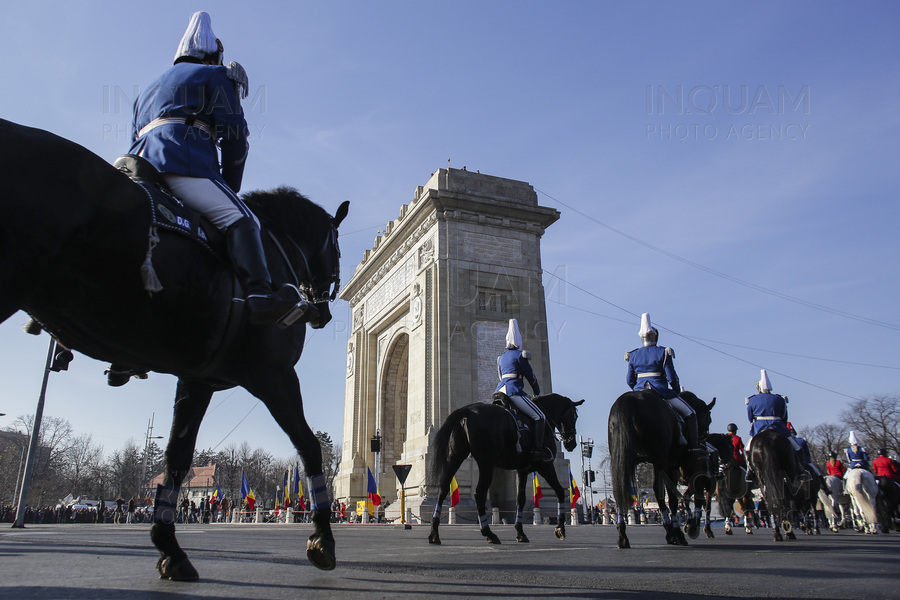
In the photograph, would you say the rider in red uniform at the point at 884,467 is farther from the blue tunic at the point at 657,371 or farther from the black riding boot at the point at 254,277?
the black riding boot at the point at 254,277

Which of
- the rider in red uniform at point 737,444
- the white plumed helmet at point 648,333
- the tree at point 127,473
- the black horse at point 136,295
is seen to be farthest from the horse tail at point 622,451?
the tree at point 127,473

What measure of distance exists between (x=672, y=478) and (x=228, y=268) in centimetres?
708

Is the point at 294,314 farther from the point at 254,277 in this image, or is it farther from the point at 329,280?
the point at 329,280

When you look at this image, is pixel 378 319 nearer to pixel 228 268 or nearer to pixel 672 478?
pixel 672 478

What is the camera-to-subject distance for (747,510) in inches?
500

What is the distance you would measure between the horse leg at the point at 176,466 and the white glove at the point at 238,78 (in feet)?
5.60

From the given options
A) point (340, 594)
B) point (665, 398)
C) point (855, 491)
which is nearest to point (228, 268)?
point (340, 594)

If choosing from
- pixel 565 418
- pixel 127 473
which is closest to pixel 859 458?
pixel 565 418

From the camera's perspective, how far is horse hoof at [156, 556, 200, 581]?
3.06 m

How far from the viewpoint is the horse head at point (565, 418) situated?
10148 mm

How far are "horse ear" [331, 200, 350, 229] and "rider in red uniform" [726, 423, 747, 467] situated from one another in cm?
1081

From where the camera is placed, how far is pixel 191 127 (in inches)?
138

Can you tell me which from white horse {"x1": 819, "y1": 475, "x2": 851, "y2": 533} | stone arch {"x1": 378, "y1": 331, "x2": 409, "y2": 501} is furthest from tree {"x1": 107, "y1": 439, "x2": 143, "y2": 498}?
white horse {"x1": 819, "y1": 475, "x2": 851, "y2": 533}

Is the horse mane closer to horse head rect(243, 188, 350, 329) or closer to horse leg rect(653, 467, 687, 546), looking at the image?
horse head rect(243, 188, 350, 329)
